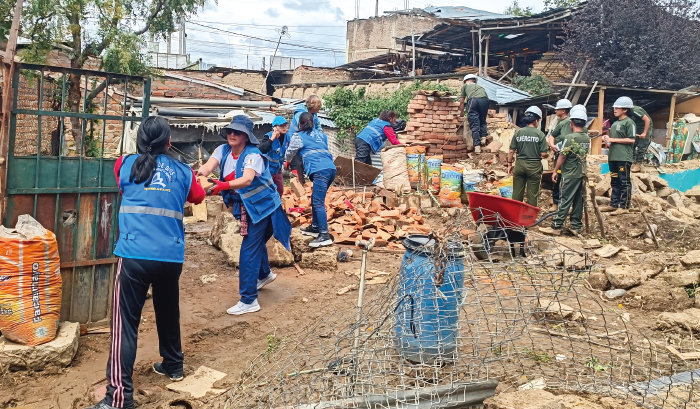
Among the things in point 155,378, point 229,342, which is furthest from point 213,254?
point 155,378

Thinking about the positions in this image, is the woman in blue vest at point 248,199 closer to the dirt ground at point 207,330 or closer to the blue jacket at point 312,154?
the dirt ground at point 207,330

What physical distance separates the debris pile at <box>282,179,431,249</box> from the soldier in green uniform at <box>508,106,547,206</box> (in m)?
1.68

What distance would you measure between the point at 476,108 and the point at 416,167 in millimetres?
3044

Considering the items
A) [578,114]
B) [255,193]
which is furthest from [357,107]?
[255,193]

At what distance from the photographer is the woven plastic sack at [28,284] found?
4035 mm

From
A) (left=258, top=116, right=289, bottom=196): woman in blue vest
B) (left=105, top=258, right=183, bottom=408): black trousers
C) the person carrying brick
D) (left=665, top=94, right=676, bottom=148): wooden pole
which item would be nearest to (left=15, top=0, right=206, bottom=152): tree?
(left=258, top=116, right=289, bottom=196): woman in blue vest

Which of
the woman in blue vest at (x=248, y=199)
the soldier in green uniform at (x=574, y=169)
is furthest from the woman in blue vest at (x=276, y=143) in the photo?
the soldier in green uniform at (x=574, y=169)

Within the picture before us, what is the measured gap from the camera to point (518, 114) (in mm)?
18359

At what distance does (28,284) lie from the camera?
4121 mm

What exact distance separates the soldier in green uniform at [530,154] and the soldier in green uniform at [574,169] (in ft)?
1.11

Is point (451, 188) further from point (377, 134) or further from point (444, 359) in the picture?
point (444, 359)

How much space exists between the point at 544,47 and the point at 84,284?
22.5m

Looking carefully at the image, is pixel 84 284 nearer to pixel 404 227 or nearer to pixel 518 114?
pixel 404 227

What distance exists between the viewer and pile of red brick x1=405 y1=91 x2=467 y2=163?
42.4 ft
